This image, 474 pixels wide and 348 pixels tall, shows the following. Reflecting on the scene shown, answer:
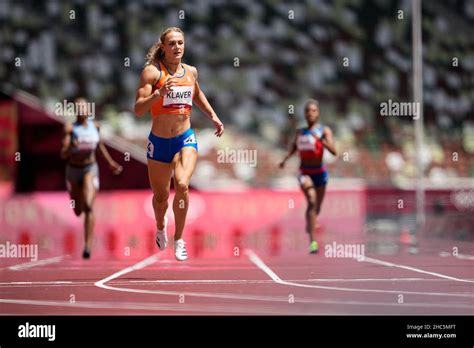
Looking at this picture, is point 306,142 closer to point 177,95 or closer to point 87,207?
point 87,207

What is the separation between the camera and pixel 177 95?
766 centimetres

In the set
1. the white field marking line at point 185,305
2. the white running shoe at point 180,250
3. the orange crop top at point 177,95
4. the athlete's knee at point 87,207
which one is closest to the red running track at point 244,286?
the white field marking line at point 185,305

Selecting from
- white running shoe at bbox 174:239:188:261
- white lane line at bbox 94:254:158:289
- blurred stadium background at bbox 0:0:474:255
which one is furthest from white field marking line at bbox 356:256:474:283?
blurred stadium background at bbox 0:0:474:255

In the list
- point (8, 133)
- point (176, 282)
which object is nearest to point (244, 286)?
point (176, 282)

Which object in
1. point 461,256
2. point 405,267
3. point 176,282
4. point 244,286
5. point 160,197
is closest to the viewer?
point 160,197

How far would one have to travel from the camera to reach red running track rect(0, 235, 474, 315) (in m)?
7.59

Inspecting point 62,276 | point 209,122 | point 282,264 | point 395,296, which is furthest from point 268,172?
point 395,296

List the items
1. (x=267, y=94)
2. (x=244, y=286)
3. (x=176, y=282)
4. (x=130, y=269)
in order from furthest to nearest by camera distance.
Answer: (x=267, y=94)
(x=130, y=269)
(x=176, y=282)
(x=244, y=286)

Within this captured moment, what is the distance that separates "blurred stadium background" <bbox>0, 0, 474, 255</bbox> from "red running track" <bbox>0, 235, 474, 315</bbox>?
6.59 m

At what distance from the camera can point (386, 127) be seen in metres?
24.4

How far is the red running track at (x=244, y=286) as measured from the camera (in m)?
7.59

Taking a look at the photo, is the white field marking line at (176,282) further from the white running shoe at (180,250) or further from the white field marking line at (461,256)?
the white field marking line at (461,256)

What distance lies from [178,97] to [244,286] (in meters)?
2.65

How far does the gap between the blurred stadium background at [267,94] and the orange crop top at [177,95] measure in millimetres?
12495
